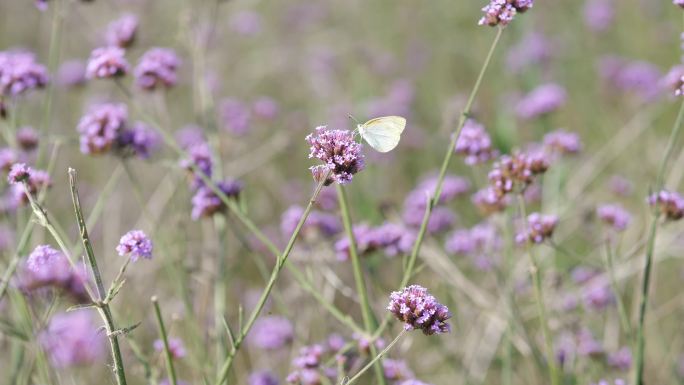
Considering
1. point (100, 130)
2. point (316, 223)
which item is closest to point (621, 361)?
point (316, 223)

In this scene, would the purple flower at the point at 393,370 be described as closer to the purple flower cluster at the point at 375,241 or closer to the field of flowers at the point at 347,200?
the field of flowers at the point at 347,200

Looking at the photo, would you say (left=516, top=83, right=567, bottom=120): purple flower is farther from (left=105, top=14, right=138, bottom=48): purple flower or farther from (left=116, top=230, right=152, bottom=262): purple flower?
(left=116, top=230, right=152, bottom=262): purple flower

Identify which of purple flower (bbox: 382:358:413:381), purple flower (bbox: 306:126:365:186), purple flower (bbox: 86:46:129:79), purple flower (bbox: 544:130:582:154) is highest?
purple flower (bbox: 544:130:582:154)

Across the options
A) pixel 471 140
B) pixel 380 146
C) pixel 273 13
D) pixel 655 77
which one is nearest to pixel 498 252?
pixel 471 140

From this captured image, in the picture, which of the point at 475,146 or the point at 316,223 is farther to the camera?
the point at 316,223

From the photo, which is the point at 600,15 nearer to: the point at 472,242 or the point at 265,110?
the point at 265,110

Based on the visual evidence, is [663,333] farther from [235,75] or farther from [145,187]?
[235,75]

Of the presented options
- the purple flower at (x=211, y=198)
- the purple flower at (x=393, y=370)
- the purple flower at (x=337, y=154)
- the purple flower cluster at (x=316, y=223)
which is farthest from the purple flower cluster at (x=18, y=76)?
the purple flower at (x=393, y=370)

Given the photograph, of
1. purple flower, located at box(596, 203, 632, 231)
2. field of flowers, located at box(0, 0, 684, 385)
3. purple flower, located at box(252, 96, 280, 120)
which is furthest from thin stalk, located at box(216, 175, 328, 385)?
purple flower, located at box(252, 96, 280, 120)
